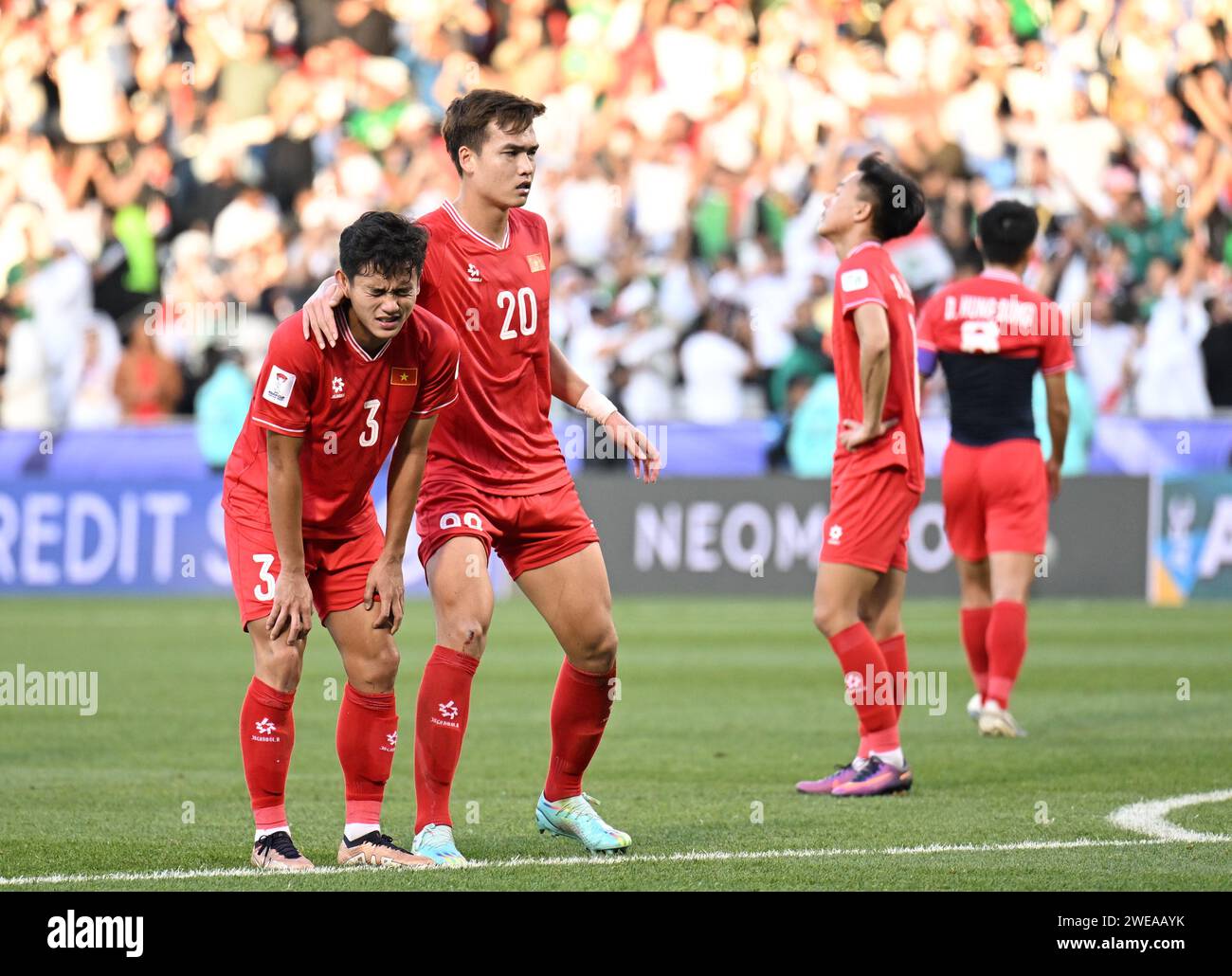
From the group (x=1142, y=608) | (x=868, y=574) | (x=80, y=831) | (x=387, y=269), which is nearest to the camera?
(x=387, y=269)

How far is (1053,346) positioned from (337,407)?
198 inches

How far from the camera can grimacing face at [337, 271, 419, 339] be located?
5816 mm

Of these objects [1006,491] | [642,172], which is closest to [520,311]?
[1006,491]

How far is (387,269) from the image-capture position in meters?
5.80

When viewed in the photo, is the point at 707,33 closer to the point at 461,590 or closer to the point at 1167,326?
the point at 1167,326

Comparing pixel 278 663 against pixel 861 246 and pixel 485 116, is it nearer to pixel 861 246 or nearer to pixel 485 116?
pixel 485 116

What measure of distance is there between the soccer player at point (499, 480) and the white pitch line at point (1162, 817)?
1.80 metres

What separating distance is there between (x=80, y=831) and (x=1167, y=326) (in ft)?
44.1

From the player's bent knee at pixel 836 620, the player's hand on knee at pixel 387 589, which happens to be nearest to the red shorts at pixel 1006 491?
the player's bent knee at pixel 836 620

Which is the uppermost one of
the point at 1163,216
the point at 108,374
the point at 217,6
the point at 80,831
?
the point at 217,6

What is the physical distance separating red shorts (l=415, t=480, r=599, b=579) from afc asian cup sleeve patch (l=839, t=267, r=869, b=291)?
80.4 inches

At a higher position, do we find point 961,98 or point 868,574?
point 961,98

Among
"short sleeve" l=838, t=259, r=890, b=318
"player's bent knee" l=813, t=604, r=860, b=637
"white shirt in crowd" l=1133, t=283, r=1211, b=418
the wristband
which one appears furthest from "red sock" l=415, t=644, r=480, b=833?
"white shirt in crowd" l=1133, t=283, r=1211, b=418

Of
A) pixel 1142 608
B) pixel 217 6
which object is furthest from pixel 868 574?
pixel 217 6
